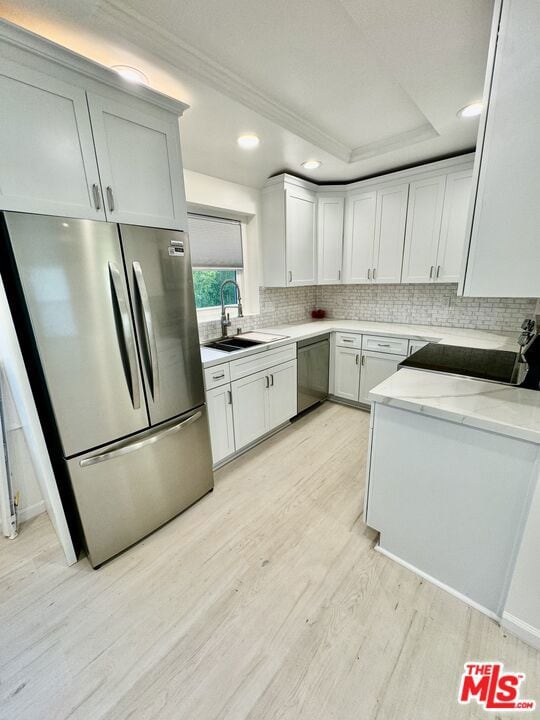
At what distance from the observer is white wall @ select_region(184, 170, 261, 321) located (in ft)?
8.38

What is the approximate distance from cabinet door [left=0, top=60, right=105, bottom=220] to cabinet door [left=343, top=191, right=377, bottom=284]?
265 cm

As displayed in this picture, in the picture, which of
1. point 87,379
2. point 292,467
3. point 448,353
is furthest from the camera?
point 292,467

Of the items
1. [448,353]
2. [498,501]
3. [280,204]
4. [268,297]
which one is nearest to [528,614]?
[498,501]

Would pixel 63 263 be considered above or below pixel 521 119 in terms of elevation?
below

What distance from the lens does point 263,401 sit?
104 inches

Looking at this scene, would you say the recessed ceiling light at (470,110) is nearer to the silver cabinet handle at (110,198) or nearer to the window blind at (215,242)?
the window blind at (215,242)

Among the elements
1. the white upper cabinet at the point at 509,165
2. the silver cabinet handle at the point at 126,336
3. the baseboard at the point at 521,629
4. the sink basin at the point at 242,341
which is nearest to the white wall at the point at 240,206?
the sink basin at the point at 242,341

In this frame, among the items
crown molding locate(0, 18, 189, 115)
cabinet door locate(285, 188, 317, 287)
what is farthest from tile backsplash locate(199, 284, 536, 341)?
crown molding locate(0, 18, 189, 115)

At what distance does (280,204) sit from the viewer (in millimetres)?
2955

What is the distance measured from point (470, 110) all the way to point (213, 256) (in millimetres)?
2133

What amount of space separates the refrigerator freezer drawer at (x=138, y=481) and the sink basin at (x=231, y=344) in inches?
31.4

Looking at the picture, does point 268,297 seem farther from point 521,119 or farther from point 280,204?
point 521,119

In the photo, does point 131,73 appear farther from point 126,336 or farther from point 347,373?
point 347,373

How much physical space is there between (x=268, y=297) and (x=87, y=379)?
2.30 metres
